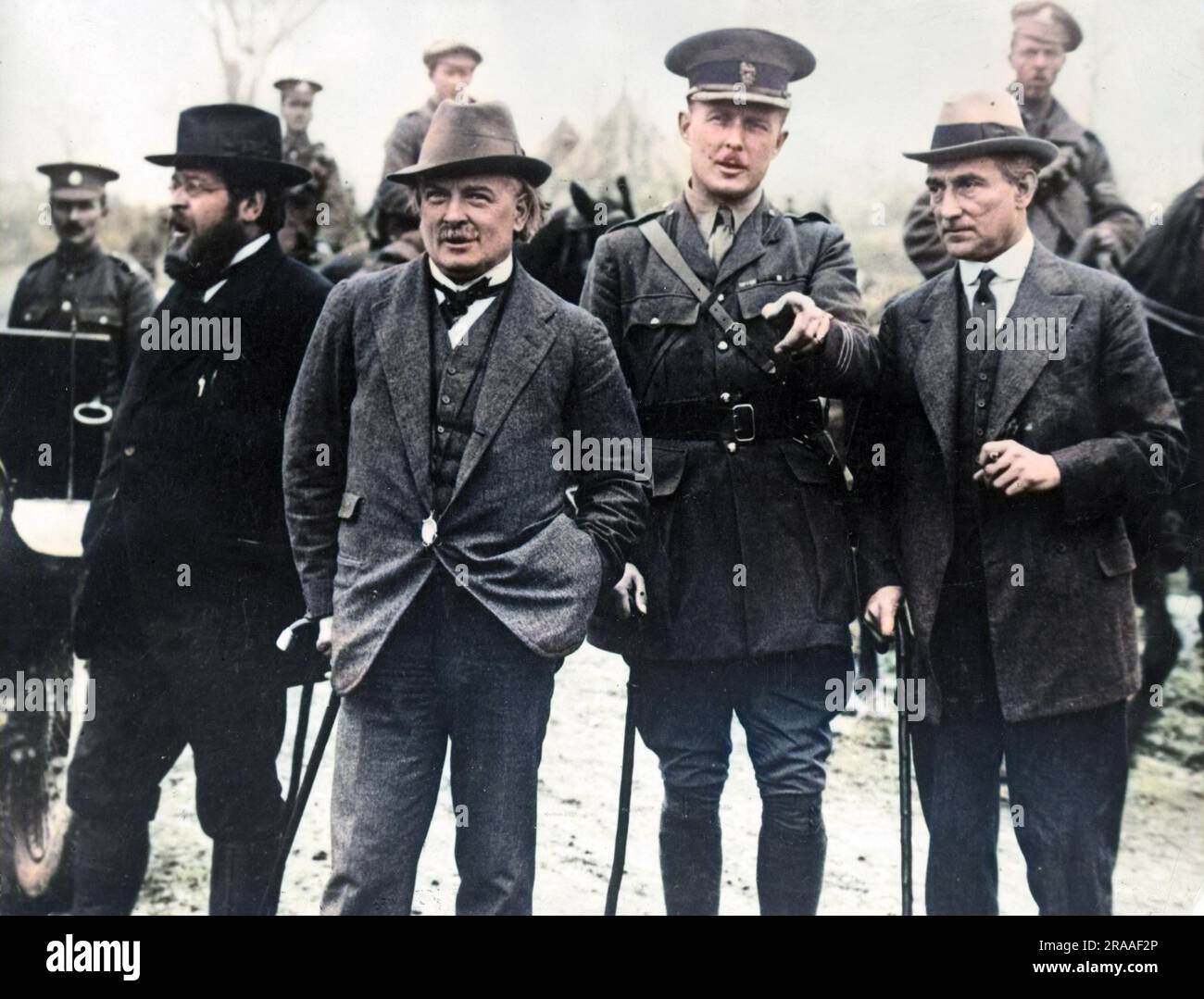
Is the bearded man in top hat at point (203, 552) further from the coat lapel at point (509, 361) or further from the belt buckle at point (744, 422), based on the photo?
the belt buckle at point (744, 422)

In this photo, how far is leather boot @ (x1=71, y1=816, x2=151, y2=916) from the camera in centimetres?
398

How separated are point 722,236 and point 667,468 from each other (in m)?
0.70

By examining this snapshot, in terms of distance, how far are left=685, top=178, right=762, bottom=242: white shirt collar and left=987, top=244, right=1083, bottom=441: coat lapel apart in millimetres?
805

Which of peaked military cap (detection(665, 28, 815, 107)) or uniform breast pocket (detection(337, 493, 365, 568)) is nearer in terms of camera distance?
uniform breast pocket (detection(337, 493, 365, 568))

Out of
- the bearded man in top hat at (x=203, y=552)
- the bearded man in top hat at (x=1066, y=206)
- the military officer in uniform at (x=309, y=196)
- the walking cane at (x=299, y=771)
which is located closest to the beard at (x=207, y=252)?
the bearded man in top hat at (x=203, y=552)

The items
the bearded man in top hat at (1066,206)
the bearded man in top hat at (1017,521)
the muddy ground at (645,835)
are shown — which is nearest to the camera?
the bearded man in top hat at (1017,521)

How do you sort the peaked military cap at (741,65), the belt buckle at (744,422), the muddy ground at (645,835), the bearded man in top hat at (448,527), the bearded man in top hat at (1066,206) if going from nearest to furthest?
the bearded man in top hat at (448,527) < the belt buckle at (744,422) < the peaked military cap at (741,65) < the muddy ground at (645,835) < the bearded man in top hat at (1066,206)

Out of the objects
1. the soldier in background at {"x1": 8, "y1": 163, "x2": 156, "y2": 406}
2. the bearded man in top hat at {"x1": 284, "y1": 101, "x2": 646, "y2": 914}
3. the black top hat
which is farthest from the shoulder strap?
the soldier in background at {"x1": 8, "y1": 163, "x2": 156, "y2": 406}

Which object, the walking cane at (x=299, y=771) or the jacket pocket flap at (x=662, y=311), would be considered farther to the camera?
the walking cane at (x=299, y=771)

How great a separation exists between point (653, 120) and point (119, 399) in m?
1.99

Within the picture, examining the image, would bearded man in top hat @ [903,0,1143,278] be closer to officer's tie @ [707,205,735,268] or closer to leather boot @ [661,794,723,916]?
officer's tie @ [707,205,735,268]

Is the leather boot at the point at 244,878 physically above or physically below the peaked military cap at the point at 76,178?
below

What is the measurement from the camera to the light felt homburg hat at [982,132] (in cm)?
377

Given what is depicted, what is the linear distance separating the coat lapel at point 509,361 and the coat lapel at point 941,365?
3.59ft
